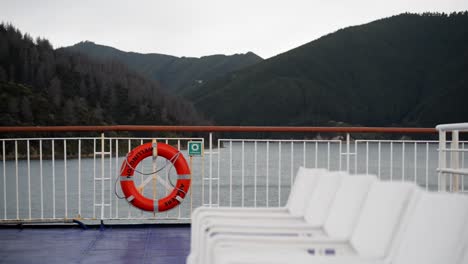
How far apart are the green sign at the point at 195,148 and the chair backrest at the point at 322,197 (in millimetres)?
2143

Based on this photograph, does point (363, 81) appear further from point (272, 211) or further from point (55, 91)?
point (272, 211)

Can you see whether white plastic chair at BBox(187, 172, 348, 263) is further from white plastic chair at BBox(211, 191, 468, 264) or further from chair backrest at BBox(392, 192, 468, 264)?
chair backrest at BBox(392, 192, 468, 264)

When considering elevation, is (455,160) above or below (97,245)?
above

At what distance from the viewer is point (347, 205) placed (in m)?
2.07

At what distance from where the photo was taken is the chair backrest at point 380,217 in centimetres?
164

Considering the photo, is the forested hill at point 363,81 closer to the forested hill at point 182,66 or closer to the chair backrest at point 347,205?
the forested hill at point 182,66

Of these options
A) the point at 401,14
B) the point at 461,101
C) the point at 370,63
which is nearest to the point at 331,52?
the point at 370,63

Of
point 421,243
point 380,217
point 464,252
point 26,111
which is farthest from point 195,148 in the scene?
point 26,111

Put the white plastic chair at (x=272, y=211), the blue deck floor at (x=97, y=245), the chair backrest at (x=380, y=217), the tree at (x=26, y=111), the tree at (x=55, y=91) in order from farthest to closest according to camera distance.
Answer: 1. the tree at (x=55, y=91)
2. the tree at (x=26, y=111)
3. the blue deck floor at (x=97, y=245)
4. the white plastic chair at (x=272, y=211)
5. the chair backrest at (x=380, y=217)

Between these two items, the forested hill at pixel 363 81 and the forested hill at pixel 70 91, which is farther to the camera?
the forested hill at pixel 363 81

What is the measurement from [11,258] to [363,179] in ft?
7.71

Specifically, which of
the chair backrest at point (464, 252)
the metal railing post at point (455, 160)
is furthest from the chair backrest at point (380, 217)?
the metal railing post at point (455, 160)

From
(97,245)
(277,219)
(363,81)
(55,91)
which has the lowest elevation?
(97,245)

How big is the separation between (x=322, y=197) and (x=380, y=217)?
689mm
